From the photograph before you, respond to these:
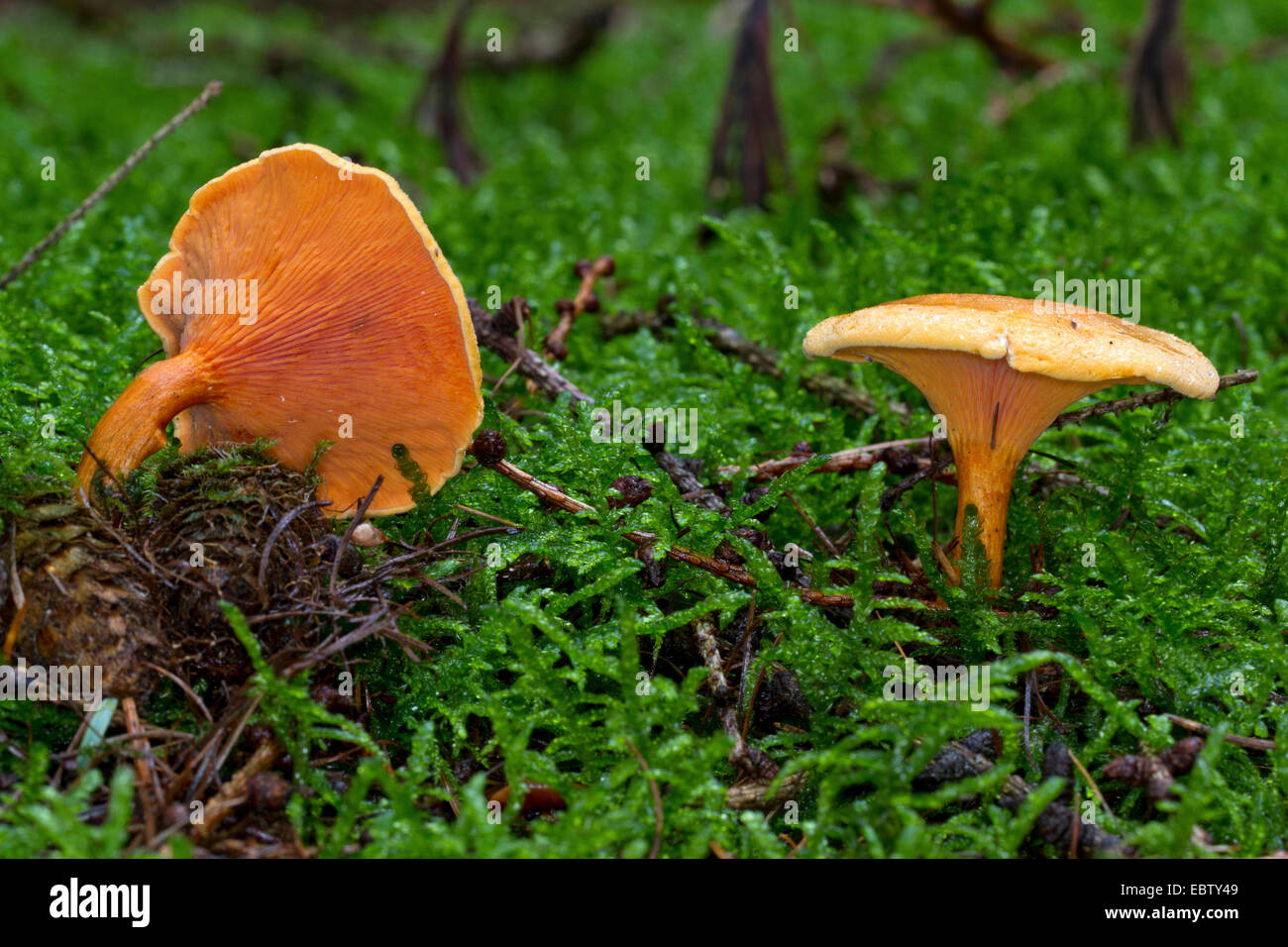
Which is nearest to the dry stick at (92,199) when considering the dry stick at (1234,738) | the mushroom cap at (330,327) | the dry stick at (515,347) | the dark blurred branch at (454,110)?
the mushroom cap at (330,327)

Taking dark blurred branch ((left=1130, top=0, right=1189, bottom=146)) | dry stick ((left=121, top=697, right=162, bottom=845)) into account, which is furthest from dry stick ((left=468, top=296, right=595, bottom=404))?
dark blurred branch ((left=1130, top=0, right=1189, bottom=146))

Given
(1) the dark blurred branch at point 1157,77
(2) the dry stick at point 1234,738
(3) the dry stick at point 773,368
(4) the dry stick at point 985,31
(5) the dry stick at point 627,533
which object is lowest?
(2) the dry stick at point 1234,738

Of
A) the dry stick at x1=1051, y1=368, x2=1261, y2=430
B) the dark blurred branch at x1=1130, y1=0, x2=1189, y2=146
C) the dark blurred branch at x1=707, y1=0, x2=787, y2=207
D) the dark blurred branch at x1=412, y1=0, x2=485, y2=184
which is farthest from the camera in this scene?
the dark blurred branch at x1=412, y1=0, x2=485, y2=184

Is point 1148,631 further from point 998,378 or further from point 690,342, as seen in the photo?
point 690,342

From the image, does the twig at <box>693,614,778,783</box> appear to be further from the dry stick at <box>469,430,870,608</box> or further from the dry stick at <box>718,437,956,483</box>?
the dry stick at <box>718,437,956,483</box>

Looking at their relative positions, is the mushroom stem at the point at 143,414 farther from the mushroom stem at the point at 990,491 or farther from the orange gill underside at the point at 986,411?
the mushroom stem at the point at 990,491
